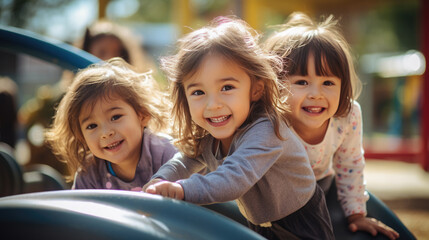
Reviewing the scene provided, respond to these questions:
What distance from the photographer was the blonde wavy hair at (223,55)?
1.11 meters

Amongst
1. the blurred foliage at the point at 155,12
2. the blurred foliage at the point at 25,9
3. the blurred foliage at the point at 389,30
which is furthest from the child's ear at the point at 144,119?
the blurred foliage at the point at 155,12

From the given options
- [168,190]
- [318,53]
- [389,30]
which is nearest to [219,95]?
[168,190]

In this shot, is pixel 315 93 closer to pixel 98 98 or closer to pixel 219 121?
pixel 219 121

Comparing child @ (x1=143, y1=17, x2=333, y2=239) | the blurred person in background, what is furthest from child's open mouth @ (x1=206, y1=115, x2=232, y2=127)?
the blurred person in background

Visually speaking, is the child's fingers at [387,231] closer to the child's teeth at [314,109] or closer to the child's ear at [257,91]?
the child's teeth at [314,109]

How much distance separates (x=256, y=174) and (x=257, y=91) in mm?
241

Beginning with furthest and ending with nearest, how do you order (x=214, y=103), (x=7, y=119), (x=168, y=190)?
(x=7, y=119), (x=214, y=103), (x=168, y=190)

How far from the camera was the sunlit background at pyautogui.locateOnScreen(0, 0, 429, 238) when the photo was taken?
195 inches

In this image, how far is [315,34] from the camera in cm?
137

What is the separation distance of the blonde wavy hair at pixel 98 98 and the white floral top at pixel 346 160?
0.50m

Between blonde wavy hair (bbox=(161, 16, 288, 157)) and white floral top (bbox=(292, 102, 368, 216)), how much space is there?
0.31 metres

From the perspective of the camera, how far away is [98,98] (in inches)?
53.1

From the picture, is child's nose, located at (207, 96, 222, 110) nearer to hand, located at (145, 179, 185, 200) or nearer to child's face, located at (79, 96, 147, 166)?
hand, located at (145, 179, 185, 200)

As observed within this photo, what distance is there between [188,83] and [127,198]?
402mm
